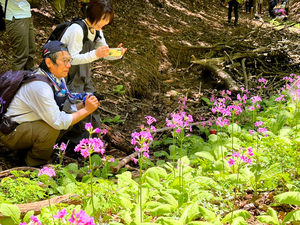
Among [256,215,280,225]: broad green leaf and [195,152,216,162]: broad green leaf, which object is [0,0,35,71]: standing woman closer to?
[195,152,216,162]: broad green leaf

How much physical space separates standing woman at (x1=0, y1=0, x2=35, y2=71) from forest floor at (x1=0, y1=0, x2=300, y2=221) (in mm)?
879

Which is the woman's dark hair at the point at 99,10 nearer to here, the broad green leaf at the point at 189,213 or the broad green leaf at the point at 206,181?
the broad green leaf at the point at 206,181

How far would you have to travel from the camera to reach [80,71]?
13.0ft

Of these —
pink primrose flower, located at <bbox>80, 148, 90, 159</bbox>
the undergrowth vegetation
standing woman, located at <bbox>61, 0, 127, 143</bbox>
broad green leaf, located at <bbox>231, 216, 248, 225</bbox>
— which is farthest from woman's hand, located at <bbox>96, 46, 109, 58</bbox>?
broad green leaf, located at <bbox>231, 216, 248, 225</bbox>

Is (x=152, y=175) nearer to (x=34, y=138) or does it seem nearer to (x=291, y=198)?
(x=291, y=198)

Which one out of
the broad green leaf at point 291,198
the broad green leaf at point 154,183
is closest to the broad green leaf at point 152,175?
the broad green leaf at point 154,183

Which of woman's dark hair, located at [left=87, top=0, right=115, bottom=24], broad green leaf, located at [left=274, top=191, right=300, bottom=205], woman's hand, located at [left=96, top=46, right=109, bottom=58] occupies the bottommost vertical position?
broad green leaf, located at [left=274, top=191, right=300, bottom=205]

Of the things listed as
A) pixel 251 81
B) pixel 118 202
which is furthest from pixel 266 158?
pixel 251 81

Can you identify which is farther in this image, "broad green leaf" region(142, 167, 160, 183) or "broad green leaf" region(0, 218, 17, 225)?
"broad green leaf" region(142, 167, 160, 183)

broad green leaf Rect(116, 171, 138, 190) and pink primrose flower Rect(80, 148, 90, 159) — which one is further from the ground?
pink primrose flower Rect(80, 148, 90, 159)

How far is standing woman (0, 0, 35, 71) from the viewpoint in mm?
4578

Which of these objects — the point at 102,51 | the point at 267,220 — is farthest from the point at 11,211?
the point at 102,51

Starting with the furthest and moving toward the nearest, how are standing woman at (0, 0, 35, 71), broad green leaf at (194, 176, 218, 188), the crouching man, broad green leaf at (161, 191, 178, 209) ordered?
standing woman at (0, 0, 35, 71), the crouching man, broad green leaf at (194, 176, 218, 188), broad green leaf at (161, 191, 178, 209)

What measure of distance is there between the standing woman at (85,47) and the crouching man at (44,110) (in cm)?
35
